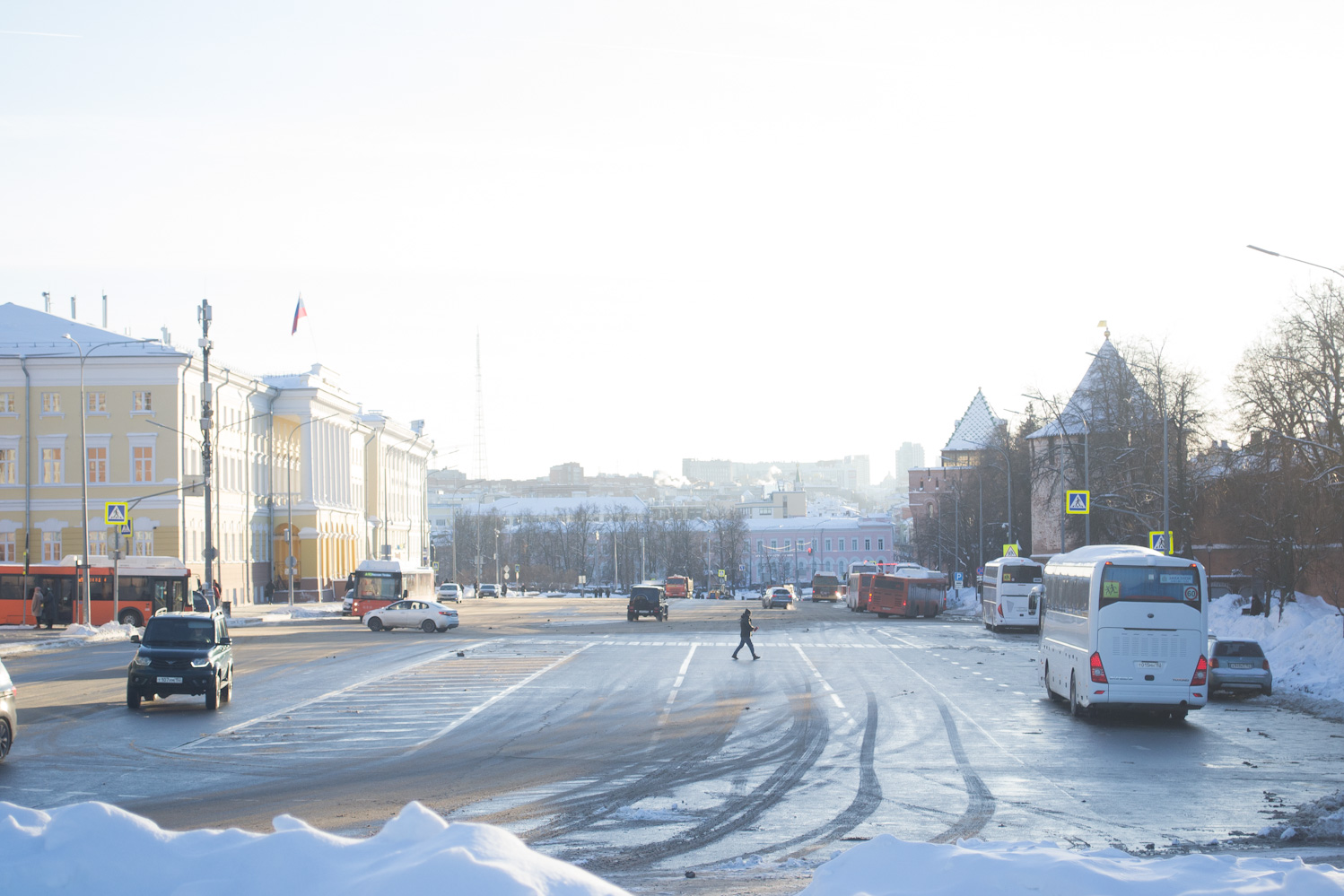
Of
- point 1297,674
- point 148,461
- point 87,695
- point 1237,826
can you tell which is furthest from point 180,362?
point 1237,826

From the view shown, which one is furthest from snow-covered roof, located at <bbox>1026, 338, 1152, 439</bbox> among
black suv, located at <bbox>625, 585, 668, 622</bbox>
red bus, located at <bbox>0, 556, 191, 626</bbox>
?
red bus, located at <bbox>0, 556, 191, 626</bbox>

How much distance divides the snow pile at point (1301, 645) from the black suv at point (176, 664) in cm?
2103

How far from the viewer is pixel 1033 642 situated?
45.5m

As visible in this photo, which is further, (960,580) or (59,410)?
(960,580)

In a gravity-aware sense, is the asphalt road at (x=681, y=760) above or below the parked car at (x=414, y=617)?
above

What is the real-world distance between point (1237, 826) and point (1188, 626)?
954 cm

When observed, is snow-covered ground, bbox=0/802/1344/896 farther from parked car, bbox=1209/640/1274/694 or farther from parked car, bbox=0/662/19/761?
parked car, bbox=1209/640/1274/694

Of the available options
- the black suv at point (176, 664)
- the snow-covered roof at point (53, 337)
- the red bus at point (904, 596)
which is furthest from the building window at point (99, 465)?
the black suv at point (176, 664)

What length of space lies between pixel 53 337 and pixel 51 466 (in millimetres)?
7670

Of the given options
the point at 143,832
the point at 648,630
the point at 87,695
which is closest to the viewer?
the point at 143,832

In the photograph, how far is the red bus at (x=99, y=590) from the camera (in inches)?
2031

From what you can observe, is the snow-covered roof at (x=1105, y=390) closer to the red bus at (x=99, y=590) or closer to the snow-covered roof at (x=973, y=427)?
the red bus at (x=99, y=590)

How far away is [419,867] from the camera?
19.4ft

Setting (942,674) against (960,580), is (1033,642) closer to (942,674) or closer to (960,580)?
(942,674)
